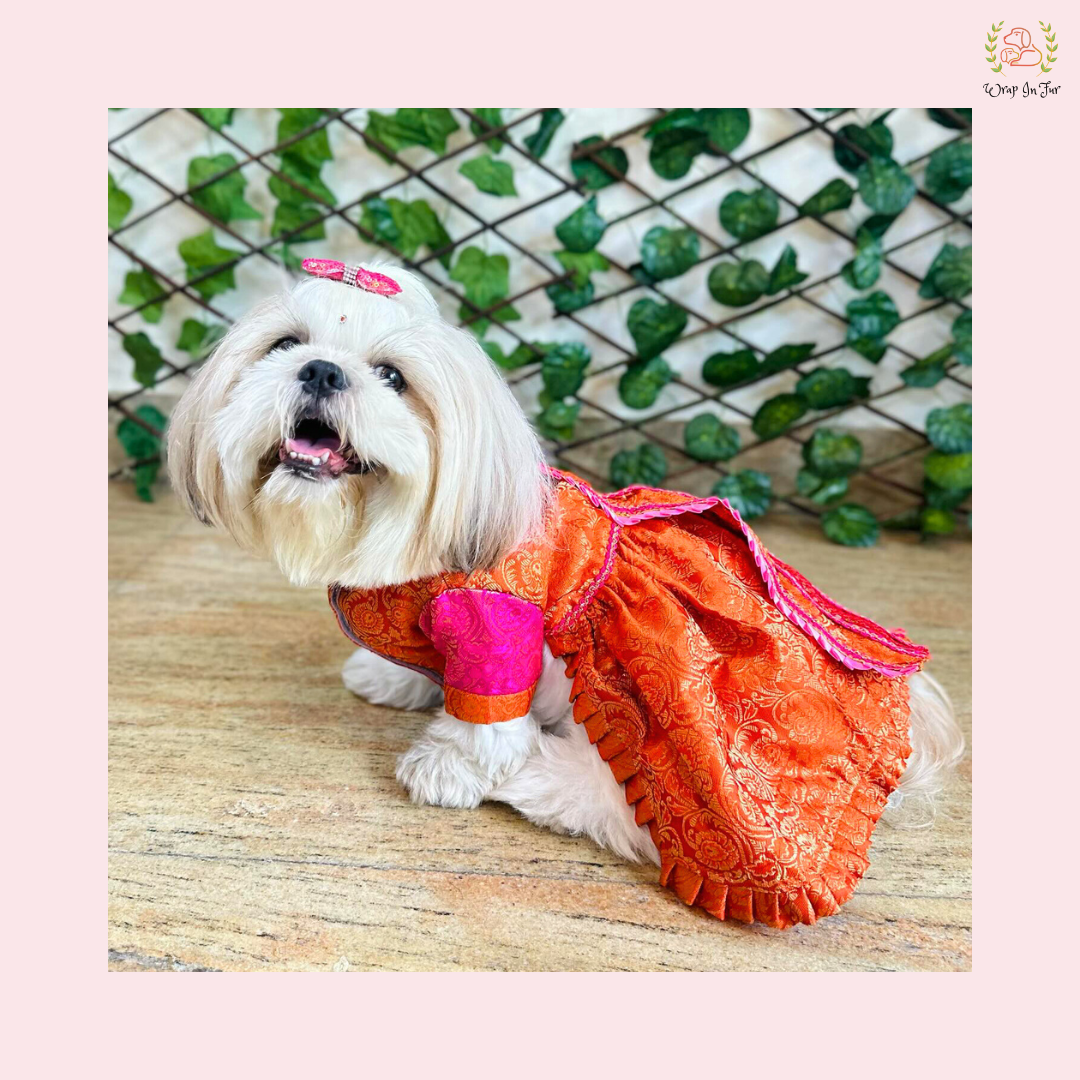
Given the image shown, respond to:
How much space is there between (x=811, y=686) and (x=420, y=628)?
1.95 ft

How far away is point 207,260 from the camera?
2734mm

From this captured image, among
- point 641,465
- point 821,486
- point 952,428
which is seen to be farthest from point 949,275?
point 641,465

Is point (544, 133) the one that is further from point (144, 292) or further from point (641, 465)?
point (144, 292)

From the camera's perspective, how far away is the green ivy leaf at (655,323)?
2.65 meters

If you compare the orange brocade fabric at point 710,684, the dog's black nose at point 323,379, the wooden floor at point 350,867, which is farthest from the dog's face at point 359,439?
the wooden floor at point 350,867

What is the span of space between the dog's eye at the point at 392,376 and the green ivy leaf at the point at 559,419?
5.03 ft

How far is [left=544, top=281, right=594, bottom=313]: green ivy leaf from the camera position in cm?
268

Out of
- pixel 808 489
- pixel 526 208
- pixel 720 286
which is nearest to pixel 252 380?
pixel 526 208

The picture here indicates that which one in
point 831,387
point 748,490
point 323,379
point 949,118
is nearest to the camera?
point 323,379

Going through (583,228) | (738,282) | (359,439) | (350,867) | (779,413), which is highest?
(583,228)

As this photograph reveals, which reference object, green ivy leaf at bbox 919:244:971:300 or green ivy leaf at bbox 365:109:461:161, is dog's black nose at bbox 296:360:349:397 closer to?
green ivy leaf at bbox 365:109:461:161

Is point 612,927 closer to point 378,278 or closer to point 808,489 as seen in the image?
point 378,278

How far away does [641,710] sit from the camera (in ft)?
4.52

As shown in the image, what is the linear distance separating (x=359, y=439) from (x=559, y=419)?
1637 mm
